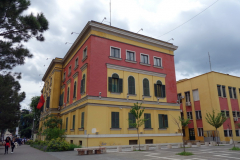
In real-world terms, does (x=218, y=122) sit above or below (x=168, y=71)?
below

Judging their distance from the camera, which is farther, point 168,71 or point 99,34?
point 168,71

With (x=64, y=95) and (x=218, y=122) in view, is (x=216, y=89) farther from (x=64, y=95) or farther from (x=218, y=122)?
(x=64, y=95)

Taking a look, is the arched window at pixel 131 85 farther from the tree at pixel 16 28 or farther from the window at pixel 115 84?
the tree at pixel 16 28

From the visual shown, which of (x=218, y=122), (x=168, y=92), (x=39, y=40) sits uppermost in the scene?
(x=39, y=40)

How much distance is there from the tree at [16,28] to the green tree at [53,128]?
36.0ft

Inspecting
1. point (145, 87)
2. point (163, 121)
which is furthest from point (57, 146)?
point (163, 121)

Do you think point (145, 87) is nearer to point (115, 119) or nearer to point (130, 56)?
point (130, 56)

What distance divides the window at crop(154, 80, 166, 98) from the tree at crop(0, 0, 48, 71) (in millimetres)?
14797

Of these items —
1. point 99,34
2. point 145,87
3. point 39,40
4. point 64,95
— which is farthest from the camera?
point 64,95

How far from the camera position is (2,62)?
1549 centimetres

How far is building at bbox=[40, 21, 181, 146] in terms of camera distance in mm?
19797

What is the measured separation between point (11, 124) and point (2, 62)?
25.7m

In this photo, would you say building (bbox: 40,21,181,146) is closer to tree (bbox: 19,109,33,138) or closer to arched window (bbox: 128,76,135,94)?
arched window (bbox: 128,76,135,94)

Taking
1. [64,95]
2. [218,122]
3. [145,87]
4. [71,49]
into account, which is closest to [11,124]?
[64,95]
